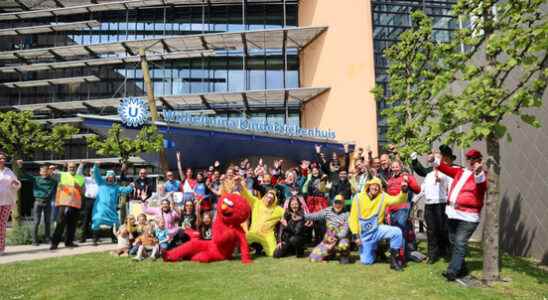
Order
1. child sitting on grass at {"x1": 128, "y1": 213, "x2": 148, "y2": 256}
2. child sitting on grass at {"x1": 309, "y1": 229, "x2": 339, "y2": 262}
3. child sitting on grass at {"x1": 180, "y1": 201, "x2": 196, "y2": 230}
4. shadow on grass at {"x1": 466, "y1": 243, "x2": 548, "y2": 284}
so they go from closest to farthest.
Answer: shadow on grass at {"x1": 466, "y1": 243, "x2": 548, "y2": 284} → child sitting on grass at {"x1": 309, "y1": 229, "x2": 339, "y2": 262} → child sitting on grass at {"x1": 128, "y1": 213, "x2": 148, "y2": 256} → child sitting on grass at {"x1": 180, "y1": 201, "x2": 196, "y2": 230}

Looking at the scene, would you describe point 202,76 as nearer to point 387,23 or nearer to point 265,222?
point 387,23

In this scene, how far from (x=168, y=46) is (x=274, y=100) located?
856 cm

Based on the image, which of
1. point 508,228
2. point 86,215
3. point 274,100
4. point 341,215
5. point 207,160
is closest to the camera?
point 341,215

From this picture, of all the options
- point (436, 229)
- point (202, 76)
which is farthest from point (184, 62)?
point (436, 229)

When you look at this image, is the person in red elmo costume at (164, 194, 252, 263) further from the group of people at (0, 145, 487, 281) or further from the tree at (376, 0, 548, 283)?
the tree at (376, 0, 548, 283)

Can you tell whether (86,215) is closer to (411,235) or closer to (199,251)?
(199,251)

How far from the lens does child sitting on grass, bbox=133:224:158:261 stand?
7430 millimetres

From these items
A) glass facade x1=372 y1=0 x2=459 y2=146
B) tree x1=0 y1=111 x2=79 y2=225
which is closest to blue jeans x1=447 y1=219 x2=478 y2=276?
tree x1=0 y1=111 x2=79 y2=225

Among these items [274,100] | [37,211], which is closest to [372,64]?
[274,100]

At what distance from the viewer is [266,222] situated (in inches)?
296

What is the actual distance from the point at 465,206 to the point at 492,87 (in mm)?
1723

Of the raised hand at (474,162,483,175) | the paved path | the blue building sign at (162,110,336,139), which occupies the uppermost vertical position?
the blue building sign at (162,110,336,139)

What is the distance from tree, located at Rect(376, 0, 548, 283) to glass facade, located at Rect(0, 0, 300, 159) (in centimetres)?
2055

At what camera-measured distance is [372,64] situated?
22953 mm
